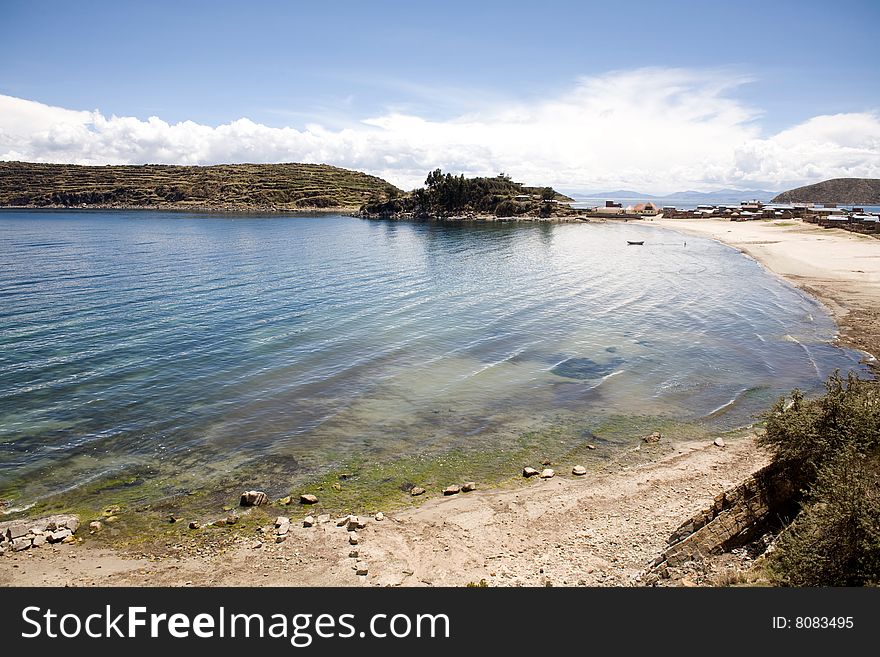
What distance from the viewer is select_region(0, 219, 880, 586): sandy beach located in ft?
42.9

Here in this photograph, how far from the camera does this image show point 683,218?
568 ft

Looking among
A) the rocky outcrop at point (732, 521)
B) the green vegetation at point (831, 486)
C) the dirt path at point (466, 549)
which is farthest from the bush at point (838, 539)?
the dirt path at point (466, 549)

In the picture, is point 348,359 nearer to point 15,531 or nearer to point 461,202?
point 15,531

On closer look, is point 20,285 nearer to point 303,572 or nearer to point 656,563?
point 303,572

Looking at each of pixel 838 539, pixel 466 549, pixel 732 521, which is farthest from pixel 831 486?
pixel 466 549

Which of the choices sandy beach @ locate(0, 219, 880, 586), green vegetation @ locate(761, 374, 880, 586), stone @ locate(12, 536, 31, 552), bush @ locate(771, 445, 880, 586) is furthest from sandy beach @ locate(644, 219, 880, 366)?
stone @ locate(12, 536, 31, 552)

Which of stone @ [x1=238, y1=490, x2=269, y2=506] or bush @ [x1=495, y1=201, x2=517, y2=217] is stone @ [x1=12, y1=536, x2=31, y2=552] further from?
bush @ [x1=495, y1=201, x2=517, y2=217]

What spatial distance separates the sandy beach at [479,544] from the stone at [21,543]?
26cm

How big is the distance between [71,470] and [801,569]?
22432mm

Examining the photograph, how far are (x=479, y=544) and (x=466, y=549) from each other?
1.53ft

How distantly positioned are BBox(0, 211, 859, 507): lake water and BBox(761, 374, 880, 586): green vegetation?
386 inches

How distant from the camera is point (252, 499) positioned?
55.2 ft

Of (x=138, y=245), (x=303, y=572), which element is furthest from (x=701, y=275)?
(x=138, y=245)

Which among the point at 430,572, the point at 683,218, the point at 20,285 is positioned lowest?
the point at 430,572
